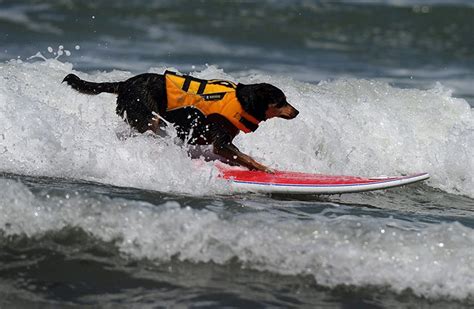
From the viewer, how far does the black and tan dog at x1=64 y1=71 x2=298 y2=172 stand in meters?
7.74

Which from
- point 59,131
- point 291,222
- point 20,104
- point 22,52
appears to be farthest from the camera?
point 22,52

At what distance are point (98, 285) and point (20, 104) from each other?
398cm

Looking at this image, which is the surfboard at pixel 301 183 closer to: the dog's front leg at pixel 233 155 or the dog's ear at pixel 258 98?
the dog's front leg at pixel 233 155

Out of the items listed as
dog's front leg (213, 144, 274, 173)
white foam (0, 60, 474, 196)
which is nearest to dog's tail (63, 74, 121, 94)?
white foam (0, 60, 474, 196)

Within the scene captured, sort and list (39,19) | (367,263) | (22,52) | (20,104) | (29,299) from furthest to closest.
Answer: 1. (39,19)
2. (22,52)
3. (20,104)
4. (367,263)
5. (29,299)

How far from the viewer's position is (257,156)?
9.30 m

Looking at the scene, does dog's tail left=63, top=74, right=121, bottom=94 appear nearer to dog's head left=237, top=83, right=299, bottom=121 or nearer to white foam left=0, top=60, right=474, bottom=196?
white foam left=0, top=60, right=474, bottom=196

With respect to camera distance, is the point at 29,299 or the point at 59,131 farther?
the point at 59,131

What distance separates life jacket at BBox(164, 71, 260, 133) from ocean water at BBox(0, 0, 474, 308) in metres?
0.37

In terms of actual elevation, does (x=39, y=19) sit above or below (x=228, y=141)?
above

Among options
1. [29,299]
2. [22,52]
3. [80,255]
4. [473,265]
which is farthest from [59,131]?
[22,52]

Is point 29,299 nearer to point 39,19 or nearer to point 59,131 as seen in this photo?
point 59,131

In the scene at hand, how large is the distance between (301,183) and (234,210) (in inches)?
44.7

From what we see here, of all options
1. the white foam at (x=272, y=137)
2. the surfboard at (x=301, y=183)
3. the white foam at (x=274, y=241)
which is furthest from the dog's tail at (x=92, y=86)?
the white foam at (x=274, y=241)
